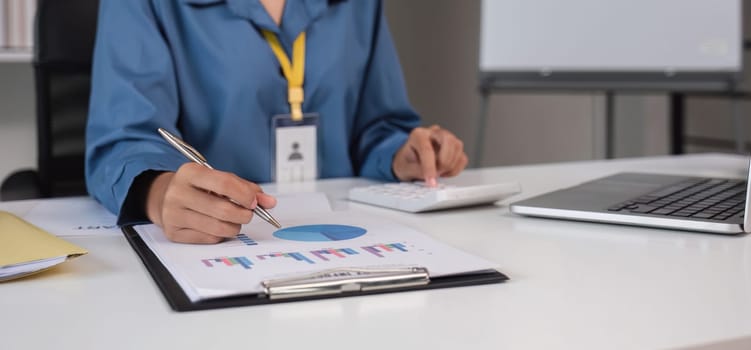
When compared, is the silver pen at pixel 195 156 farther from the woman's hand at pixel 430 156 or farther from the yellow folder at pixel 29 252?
the woman's hand at pixel 430 156

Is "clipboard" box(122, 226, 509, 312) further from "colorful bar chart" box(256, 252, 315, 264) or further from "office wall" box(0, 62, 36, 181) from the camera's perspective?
"office wall" box(0, 62, 36, 181)

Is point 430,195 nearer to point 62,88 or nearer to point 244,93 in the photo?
point 244,93

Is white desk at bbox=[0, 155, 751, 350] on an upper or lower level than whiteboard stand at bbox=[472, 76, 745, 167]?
lower

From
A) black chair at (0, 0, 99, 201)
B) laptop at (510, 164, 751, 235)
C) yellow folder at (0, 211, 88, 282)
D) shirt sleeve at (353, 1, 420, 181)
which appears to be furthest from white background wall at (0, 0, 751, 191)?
yellow folder at (0, 211, 88, 282)

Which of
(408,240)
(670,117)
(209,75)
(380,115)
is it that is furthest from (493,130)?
(408,240)

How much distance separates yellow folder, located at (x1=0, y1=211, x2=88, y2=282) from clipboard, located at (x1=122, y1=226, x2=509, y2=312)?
0.08 m

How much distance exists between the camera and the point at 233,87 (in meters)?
1.40

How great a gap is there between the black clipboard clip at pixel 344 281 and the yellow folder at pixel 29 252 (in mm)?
199

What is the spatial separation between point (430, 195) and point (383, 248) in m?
0.28

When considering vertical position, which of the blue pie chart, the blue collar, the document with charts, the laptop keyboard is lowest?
the document with charts

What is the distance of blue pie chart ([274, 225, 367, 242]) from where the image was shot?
0.86m

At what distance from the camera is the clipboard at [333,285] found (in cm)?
65

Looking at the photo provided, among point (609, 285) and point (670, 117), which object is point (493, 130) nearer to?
point (670, 117)

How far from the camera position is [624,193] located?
1.14m
